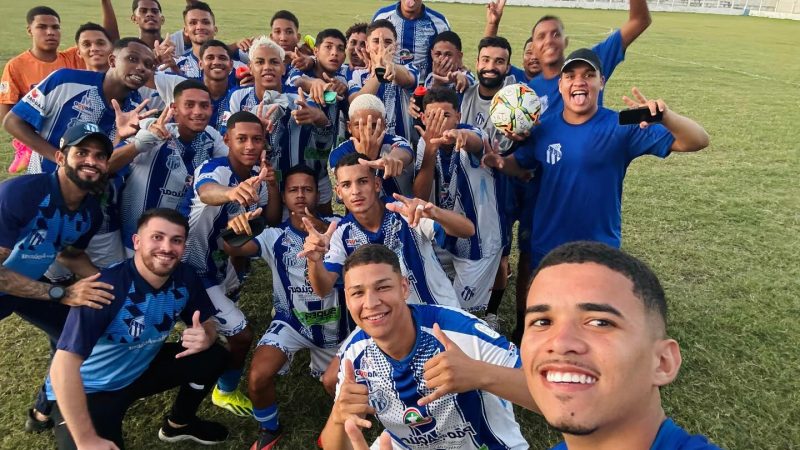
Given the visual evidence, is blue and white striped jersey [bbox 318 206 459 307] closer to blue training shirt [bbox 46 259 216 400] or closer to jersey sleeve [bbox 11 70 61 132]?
blue training shirt [bbox 46 259 216 400]

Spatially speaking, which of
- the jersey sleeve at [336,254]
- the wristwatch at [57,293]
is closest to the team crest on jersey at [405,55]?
the jersey sleeve at [336,254]

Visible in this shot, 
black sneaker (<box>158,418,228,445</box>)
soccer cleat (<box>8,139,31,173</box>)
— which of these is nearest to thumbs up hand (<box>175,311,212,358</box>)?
black sneaker (<box>158,418,228,445</box>)

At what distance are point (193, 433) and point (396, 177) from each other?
2567mm

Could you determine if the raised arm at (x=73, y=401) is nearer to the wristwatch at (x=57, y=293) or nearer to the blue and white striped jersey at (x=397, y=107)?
the wristwatch at (x=57, y=293)

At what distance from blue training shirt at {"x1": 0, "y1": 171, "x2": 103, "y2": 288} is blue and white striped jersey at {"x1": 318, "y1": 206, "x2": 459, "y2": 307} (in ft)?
6.05

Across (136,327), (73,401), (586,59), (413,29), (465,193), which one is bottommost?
(73,401)

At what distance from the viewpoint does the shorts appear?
4285 millimetres

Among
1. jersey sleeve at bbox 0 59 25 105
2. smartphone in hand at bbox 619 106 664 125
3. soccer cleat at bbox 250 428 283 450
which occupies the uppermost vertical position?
jersey sleeve at bbox 0 59 25 105

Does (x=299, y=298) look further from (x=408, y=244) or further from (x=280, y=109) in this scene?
(x=280, y=109)

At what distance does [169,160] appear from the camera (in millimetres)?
4469

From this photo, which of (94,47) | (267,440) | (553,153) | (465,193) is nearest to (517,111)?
(553,153)

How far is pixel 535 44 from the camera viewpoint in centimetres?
539

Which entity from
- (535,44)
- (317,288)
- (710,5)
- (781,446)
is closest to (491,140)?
(535,44)

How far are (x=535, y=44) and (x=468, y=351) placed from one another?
3802 millimetres
